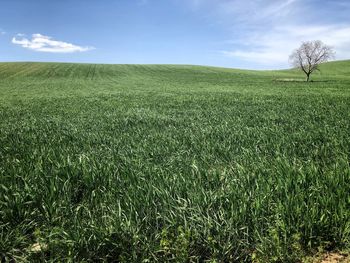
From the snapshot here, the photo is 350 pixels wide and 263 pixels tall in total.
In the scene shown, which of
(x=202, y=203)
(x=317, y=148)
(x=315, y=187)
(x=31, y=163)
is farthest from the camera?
(x=317, y=148)

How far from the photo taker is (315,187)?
464 cm

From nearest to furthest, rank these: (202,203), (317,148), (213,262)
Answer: (213,262) < (202,203) < (317,148)

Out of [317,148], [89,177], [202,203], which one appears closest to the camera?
[202,203]

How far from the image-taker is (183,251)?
347cm

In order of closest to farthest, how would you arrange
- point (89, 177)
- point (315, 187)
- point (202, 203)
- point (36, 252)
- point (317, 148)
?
1. point (36, 252)
2. point (202, 203)
3. point (315, 187)
4. point (89, 177)
5. point (317, 148)

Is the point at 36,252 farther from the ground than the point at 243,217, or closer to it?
closer to it

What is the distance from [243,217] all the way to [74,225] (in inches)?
80.7

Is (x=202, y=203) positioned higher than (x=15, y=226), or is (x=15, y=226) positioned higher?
(x=202, y=203)

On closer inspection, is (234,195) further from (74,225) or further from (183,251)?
(74,225)

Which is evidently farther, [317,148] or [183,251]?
[317,148]

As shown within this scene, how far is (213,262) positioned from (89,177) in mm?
2679

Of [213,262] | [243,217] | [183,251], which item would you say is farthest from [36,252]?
[243,217]

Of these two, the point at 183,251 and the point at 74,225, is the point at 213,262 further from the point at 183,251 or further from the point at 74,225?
the point at 74,225

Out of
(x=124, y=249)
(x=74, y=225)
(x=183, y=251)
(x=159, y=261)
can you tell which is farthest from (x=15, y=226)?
(x=183, y=251)
